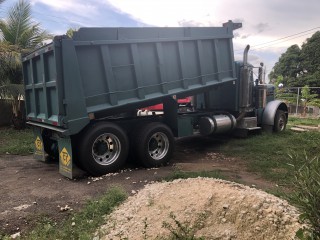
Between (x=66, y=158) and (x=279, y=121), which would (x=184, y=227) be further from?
(x=279, y=121)

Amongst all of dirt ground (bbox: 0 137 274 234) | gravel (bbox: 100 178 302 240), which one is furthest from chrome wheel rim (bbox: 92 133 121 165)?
gravel (bbox: 100 178 302 240)

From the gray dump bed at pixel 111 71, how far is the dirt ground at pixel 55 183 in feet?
3.28

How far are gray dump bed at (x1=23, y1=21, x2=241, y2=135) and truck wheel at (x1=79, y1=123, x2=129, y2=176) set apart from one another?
0.98ft

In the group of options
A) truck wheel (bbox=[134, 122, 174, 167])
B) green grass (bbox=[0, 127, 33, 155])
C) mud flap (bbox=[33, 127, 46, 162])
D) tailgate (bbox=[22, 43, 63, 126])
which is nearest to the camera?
tailgate (bbox=[22, 43, 63, 126])

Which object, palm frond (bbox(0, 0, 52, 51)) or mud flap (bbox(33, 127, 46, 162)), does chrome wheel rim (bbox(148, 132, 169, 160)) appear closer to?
mud flap (bbox(33, 127, 46, 162))

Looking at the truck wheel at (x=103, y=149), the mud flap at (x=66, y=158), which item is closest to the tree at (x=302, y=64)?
the truck wheel at (x=103, y=149)

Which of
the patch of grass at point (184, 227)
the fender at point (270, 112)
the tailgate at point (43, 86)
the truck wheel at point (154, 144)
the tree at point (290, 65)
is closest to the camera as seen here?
the patch of grass at point (184, 227)

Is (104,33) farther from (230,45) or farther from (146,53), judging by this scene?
(230,45)

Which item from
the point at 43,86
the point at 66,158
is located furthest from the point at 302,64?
the point at 66,158

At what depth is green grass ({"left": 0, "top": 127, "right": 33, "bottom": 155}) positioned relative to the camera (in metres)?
9.22

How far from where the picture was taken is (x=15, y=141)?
10.6 meters

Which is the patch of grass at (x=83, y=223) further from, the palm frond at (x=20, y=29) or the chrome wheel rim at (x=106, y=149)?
the palm frond at (x=20, y=29)

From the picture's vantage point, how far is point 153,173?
643cm

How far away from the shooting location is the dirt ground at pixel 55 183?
14.6ft
